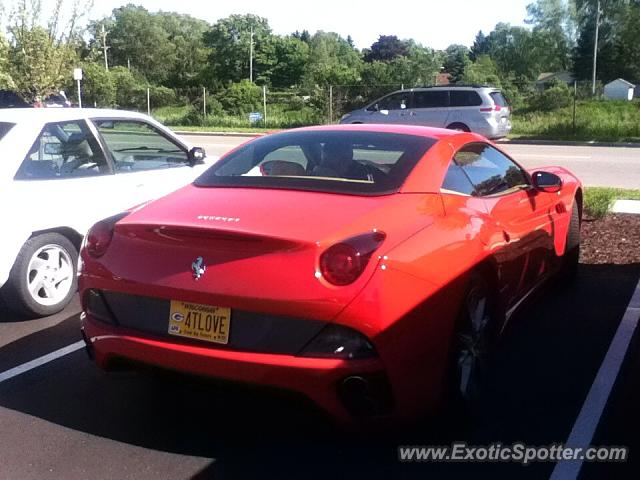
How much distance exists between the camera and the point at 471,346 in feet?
12.7

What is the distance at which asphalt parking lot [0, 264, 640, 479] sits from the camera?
3.46 meters

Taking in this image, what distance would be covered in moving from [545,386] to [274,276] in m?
1.90

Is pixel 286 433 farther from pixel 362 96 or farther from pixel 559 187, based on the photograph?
pixel 362 96

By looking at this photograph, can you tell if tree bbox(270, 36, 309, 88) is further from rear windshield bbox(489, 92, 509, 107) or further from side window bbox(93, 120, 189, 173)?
side window bbox(93, 120, 189, 173)

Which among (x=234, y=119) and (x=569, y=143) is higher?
(x=234, y=119)

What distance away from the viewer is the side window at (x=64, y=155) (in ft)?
19.0

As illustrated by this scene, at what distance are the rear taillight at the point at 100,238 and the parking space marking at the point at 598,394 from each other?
233 centimetres

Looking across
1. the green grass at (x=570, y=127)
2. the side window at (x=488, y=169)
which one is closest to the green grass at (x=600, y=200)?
the side window at (x=488, y=169)

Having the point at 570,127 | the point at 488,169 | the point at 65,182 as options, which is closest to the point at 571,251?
the point at 488,169

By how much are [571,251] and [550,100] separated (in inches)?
1167

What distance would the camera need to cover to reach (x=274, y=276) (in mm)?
3312

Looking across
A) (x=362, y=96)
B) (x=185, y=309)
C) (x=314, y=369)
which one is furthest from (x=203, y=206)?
(x=362, y=96)

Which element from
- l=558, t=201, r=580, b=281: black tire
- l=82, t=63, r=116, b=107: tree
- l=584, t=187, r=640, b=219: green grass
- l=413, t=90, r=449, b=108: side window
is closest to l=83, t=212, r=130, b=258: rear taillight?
l=558, t=201, r=580, b=281: black tire

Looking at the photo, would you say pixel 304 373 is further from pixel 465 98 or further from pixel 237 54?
pixel 237 54
